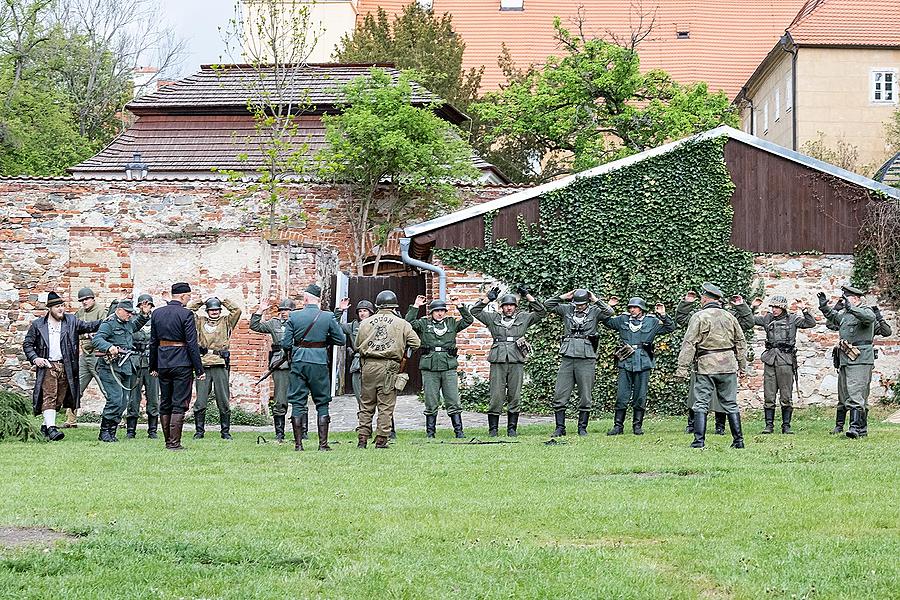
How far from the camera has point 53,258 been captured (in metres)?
23.6

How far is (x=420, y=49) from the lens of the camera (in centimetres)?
3894

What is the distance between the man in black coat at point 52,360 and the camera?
15867 millimetres

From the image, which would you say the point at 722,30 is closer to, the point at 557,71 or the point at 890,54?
the point at 890,54

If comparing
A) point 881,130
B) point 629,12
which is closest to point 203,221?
point 881,130

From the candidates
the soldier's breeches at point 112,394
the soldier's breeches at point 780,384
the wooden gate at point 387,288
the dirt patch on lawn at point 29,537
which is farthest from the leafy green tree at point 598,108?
the dirt patch on lawn at point 29,537

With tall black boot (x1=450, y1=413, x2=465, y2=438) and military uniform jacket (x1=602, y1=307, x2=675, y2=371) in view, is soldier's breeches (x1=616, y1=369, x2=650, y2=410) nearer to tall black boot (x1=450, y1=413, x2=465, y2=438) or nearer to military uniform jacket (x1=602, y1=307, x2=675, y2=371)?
military uniform jacket (x1=602, y1=307, x2=675, y2=371)

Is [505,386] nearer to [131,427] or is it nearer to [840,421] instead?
[840,421]

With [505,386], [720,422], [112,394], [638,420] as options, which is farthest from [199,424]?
[720,422]

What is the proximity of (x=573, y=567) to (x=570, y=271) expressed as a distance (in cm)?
1404

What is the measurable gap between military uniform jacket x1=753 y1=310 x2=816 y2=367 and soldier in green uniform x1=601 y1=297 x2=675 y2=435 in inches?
62.4

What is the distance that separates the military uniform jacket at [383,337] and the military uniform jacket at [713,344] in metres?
3.24

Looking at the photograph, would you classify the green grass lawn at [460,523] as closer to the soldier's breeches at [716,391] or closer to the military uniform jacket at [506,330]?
the soldier's breeches at [716,391]

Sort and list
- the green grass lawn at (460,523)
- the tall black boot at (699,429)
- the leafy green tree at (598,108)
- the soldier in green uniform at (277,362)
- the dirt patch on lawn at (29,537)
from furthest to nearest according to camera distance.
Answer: the leafy green tree at (598,108) < the soldier in green uniform at (277,362) < the tall black boot at (699,429) < the dirt patch on lawn at (29,537) < the green grass lawn at (460,523)

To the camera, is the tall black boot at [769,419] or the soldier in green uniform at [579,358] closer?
the soldier in green uniform at [579,358]
